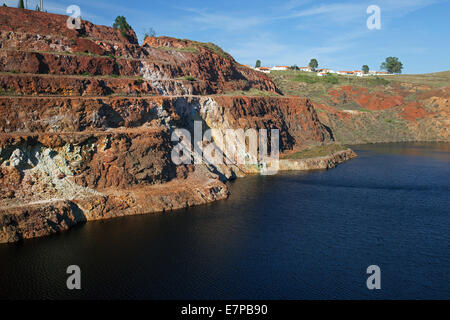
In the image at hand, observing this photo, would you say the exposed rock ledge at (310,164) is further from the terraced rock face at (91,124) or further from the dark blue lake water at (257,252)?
the dark blue lake water at (257,252)

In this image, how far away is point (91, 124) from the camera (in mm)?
50812

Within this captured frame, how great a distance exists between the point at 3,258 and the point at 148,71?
160 feet

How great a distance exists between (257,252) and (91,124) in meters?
29.3

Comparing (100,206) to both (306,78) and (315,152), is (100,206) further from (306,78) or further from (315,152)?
(306,78)

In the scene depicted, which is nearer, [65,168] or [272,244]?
[272,244]

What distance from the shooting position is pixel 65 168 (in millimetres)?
45656

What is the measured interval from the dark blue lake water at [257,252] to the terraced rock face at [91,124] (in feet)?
11.8

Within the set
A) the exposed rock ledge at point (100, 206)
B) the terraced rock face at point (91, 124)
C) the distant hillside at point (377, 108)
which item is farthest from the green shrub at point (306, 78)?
the exposed rock ledge at point (100, 206)

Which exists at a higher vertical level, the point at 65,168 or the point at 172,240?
the point at 65,168

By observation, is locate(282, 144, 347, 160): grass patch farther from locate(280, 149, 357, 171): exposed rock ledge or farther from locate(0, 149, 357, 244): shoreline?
locate(0, 149, 357, 244): shoreline

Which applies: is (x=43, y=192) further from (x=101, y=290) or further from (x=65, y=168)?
(x=101, y=290)

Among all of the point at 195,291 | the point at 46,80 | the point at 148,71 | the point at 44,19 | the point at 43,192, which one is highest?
the point at 44,19

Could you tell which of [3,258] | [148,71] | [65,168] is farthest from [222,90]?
[3,258]

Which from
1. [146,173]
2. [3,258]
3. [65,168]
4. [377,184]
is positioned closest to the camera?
[3,258]
